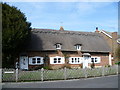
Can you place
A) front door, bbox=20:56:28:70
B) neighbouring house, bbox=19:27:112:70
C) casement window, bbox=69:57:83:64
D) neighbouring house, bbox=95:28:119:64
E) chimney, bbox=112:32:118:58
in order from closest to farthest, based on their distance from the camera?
front door, bbox=20:56:28:70 → neighbouring house, bbox=19:27:112:70 → casement window, bbox=69:57:83:64 → chimney, bbox=112:32:118:58 → neighbouring house, bbox=95:28:119:64

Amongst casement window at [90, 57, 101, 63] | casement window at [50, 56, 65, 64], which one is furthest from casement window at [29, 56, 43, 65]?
casement window at [90, 57, 101, 63]

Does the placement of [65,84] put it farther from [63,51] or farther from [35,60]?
[63,51]

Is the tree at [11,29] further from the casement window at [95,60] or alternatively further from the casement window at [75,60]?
the casement window at [95,60]

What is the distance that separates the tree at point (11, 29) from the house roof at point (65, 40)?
4.73m

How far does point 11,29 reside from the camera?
2517 cm

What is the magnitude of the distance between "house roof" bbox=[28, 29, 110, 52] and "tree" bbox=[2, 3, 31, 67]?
4.73 m

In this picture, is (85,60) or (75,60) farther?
(85,60)

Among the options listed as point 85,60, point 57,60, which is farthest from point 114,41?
point 57,60

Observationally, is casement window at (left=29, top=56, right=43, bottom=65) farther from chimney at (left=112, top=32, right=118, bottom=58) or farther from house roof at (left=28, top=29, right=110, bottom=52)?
chimney at (left=112, top=32, right=118, bottom=58)

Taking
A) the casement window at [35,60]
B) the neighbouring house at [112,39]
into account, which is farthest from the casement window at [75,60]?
the neighbouring house at [112,39]

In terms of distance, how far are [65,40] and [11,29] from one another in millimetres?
12651

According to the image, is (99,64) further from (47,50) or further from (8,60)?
(8,60)

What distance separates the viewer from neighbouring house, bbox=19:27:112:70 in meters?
Answer: 31.3

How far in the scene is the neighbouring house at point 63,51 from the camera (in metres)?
31.3
